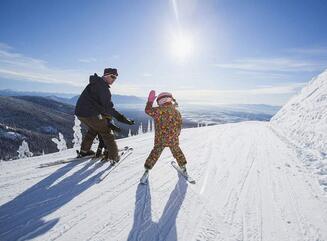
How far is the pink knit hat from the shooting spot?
5.59 meters

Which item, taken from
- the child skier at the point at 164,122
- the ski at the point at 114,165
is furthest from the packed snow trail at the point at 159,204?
the child skier at the point at 164,122

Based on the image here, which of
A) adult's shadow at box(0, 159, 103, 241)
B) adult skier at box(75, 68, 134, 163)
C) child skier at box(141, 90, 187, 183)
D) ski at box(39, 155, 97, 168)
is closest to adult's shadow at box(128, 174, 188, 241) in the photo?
child skier at box(141, 90, 187, 183)

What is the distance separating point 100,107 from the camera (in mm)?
6574

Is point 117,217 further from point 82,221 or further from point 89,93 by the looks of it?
point 89,93

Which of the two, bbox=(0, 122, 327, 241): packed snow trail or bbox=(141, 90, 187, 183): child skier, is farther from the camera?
bbox=(141, 90, 187, 183): child skier

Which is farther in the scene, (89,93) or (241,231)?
(89,93)

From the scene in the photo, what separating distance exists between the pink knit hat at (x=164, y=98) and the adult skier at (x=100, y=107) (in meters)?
1.40

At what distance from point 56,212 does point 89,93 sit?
3296 millimetres

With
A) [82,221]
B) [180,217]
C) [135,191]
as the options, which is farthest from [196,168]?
[82,221]

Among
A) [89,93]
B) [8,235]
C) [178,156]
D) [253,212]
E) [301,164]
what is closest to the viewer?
[8,235]

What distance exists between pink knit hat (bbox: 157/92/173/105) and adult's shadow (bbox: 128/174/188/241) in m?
1.72

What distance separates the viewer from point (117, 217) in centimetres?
388

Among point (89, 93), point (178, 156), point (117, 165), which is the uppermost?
point (89, 93)

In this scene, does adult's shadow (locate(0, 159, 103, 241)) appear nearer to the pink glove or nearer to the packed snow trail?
the packed snow trail
